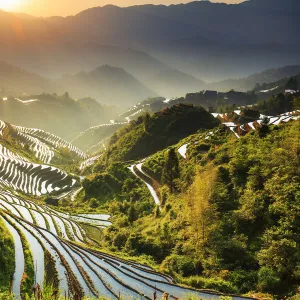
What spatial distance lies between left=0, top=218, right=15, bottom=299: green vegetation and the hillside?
54.4 m

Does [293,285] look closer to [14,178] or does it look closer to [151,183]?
[151,183]

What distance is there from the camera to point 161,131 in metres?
80.4

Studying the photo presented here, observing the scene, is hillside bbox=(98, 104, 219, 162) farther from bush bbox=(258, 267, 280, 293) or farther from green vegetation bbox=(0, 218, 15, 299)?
bush bbox=(258, 267, 280, 293)

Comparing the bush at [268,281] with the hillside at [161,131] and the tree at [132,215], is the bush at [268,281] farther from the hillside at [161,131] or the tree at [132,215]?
the hillside at [161,131]

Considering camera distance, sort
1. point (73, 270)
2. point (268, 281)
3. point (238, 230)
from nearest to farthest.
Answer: point (268, 281) → point (73, 270) → point (238, 230)

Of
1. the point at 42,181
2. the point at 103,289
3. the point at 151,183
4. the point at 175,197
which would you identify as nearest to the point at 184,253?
the point at 103,289

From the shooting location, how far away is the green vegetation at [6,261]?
16.6 metres

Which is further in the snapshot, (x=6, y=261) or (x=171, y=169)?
(x=171, y=169)

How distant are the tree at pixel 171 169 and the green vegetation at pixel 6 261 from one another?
20905 millimetres

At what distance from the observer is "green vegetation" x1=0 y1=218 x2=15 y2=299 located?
16641 millimetres

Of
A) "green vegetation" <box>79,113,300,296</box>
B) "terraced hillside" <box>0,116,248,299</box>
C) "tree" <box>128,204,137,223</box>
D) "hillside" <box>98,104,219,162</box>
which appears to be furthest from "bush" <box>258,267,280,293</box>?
"hillside" <box>98,104,219,162</box>

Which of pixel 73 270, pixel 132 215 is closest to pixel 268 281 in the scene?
pixel 73 270

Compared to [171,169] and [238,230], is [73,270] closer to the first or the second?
[238,230]

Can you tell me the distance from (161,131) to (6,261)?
63877 millimetres
